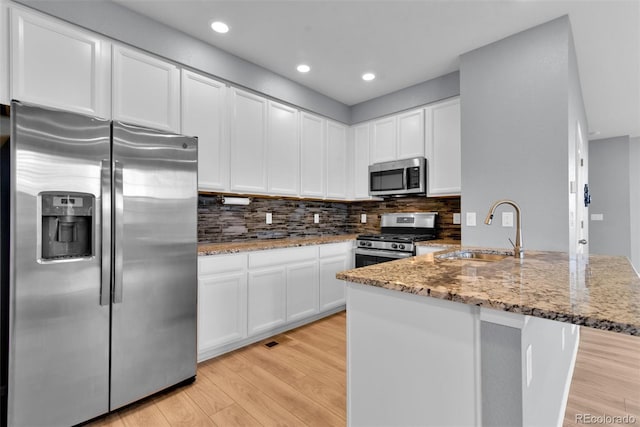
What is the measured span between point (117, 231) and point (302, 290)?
71.4 inches

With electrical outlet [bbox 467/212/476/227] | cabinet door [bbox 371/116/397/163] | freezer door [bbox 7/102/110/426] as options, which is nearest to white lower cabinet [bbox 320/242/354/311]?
cabinet door [bbox 371/116/397/163]

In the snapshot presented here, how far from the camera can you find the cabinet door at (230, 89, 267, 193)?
286 centimetres

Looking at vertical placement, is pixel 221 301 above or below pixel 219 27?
below

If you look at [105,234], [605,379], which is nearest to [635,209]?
[605,379]

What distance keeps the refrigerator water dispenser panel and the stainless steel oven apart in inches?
101

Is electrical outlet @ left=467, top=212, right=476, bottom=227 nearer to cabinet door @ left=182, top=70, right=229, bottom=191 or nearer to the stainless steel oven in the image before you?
the stainless steel oven

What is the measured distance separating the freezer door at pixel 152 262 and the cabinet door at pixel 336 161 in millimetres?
1996

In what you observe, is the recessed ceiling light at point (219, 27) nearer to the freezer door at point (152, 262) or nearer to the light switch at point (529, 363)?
the freezer door at point (152, 262)

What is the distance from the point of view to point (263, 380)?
2156mm

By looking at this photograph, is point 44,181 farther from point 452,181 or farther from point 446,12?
point 452,181

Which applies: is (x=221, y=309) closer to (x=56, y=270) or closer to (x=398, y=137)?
(x=56, y=270)

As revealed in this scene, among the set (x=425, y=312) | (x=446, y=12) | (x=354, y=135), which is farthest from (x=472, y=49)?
(x=425, y=312)

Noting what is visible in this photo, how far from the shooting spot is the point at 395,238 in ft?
10.9

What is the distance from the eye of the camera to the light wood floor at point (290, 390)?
1771 mm
